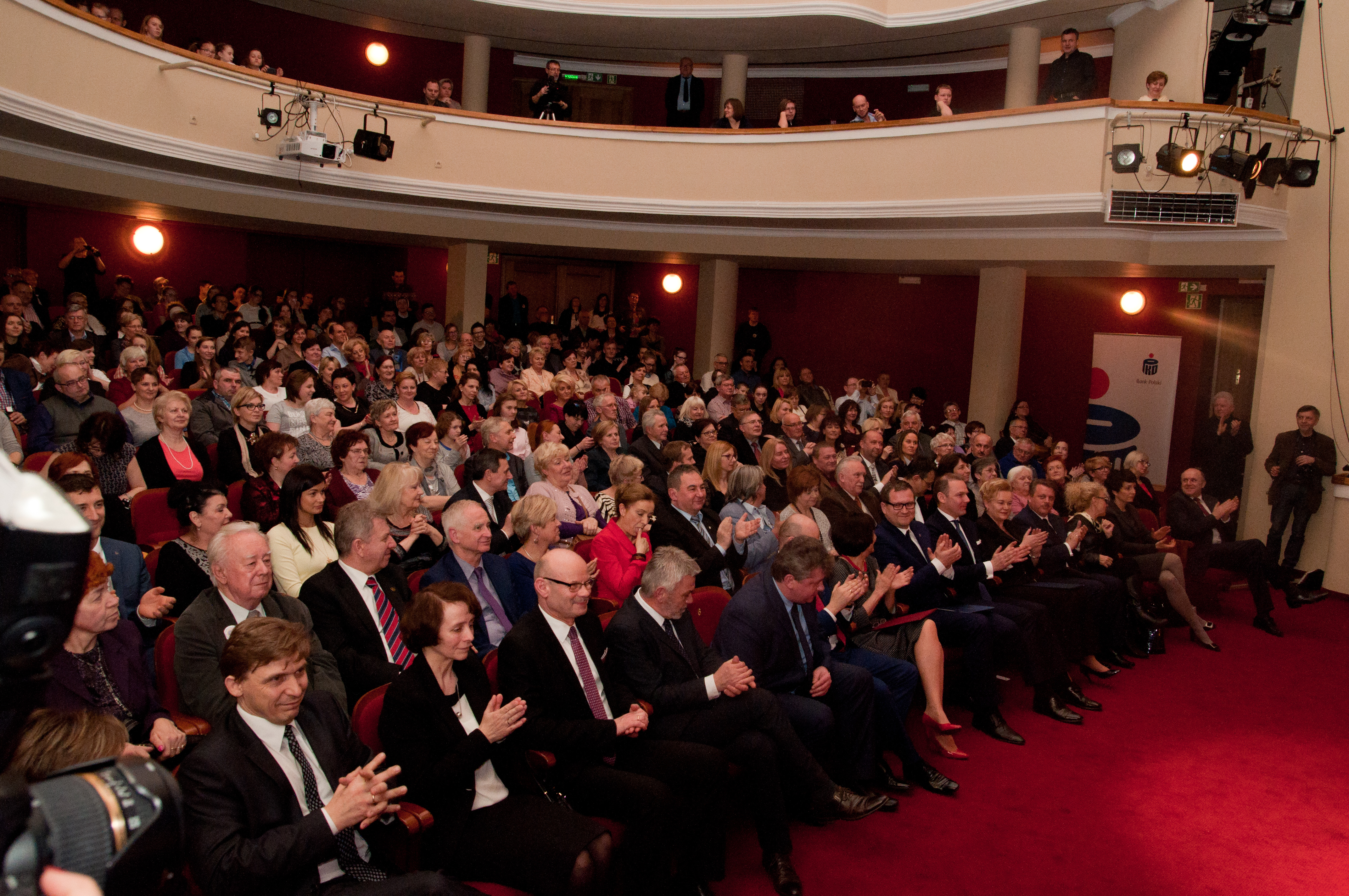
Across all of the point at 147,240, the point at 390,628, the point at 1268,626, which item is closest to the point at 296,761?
the point at 390,628

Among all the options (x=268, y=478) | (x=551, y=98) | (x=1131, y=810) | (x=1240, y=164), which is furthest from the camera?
(x=551, y=98)

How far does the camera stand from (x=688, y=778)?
2.75 metres

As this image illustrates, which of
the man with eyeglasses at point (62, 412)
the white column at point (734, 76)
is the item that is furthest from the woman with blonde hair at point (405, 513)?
the white column at point (734, 76)

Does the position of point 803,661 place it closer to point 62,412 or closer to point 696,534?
point 696,534

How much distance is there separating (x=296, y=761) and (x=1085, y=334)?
1000cm

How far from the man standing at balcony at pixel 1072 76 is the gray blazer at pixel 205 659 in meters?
8.32

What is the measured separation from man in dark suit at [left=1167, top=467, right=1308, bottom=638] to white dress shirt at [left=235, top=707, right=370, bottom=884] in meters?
5.54

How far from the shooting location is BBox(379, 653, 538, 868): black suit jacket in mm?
2318

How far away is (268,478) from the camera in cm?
389

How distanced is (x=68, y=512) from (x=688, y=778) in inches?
88.9

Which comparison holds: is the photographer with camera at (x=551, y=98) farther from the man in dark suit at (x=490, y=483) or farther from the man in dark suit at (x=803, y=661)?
the man in dark suit at (x=803, y=661)

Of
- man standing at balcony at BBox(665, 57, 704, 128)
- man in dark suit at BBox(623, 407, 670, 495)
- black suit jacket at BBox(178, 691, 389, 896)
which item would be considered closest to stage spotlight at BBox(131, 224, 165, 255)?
man standing at balcony at BBox(665, 57, 704, 128)

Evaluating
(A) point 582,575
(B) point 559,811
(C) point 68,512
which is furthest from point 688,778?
(C) point 68,512

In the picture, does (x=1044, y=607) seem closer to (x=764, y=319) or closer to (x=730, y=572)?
(x=730, y=572)
